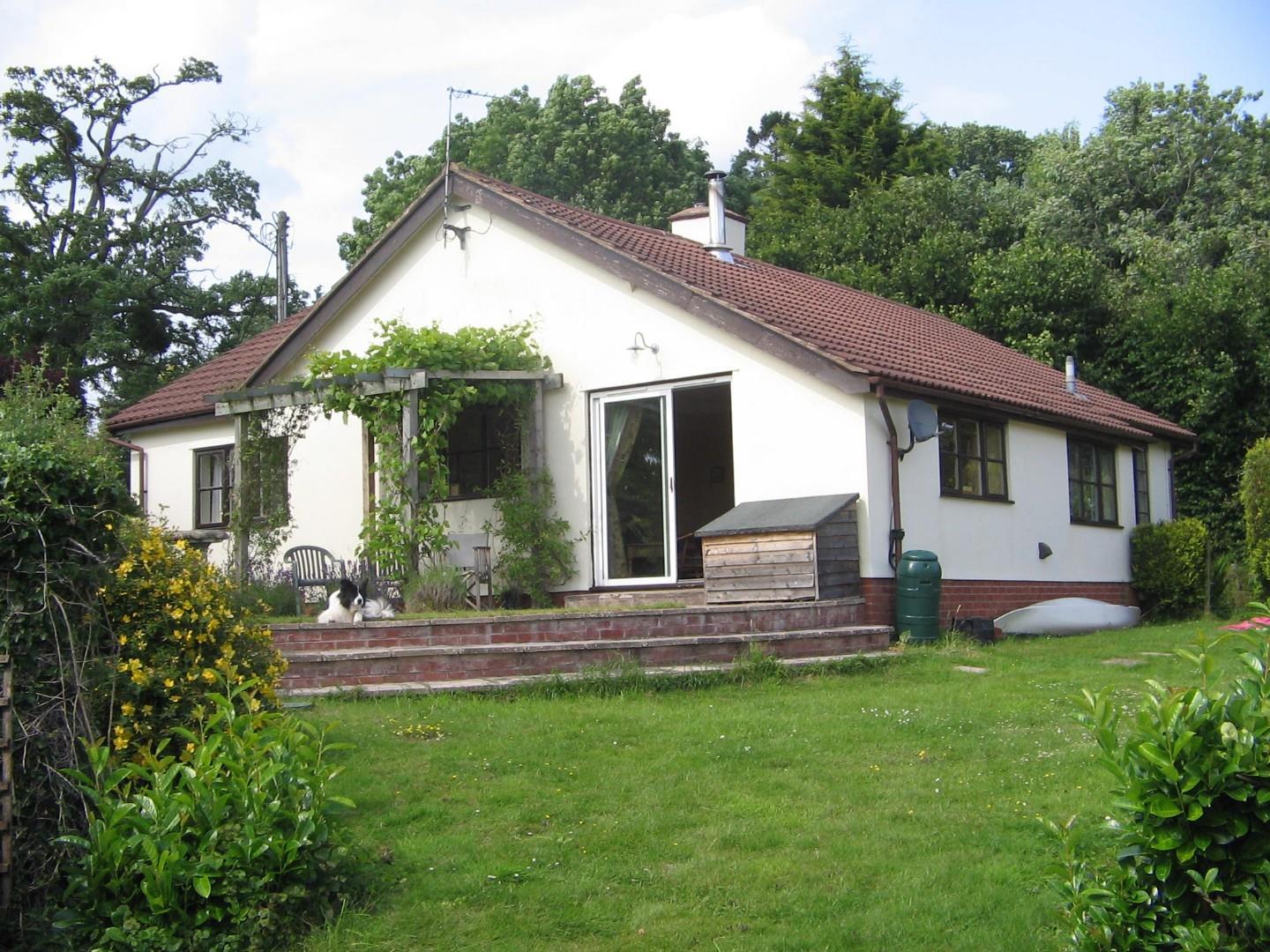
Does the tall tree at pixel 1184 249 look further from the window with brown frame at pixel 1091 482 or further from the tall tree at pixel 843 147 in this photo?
the window with brown frame at pixel 1091 482

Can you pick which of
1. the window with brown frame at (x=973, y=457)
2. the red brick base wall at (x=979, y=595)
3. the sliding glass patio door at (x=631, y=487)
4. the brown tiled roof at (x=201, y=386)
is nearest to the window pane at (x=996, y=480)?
the window with brown frame at (x=973, y=457)

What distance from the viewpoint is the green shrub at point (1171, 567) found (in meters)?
18.7

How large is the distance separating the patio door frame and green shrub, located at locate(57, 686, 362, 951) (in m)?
8.88

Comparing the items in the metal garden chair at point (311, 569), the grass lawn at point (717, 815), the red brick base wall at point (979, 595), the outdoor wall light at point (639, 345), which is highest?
the outdoor wall light at point (639, 345)

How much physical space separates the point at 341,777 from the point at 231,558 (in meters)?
10.5

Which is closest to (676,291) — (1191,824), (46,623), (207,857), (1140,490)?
(1140,490)

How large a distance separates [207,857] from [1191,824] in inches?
143

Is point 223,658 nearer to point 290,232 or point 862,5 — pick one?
point 862,5

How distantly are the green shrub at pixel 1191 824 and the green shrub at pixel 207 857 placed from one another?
117 inches

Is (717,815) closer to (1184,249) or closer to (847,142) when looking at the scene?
(1184,249)

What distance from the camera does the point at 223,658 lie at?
22.6ft

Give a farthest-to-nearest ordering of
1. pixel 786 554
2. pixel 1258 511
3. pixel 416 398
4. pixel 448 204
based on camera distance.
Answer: pixel 1258 511, pixel 448 204, pixel 416 398, pixel 786 554

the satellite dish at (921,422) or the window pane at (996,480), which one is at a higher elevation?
the satellite dish at (921,422)

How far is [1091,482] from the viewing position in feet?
59.7
